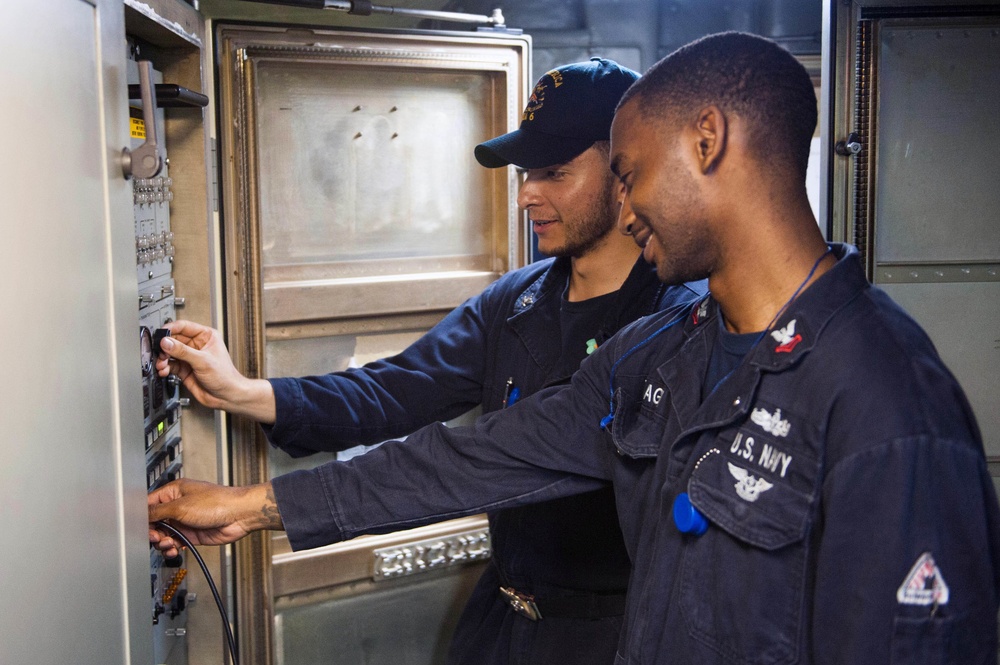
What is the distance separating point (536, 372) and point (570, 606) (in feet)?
1.54

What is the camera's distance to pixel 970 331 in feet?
7.32

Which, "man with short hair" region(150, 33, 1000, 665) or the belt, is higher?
"man with short hair" region(150, 33, 1000, 665)

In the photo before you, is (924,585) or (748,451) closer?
(924,585)

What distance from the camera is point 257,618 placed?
2.25 metres

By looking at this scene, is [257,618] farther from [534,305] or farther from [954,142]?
[954,142]

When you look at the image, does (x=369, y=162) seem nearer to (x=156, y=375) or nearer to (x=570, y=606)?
(x=156, y=375)

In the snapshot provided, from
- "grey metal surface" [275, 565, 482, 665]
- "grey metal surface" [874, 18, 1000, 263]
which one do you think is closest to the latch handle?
"grey metal surface" [275, 565, 482, 665]

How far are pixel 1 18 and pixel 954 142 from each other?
196 cm

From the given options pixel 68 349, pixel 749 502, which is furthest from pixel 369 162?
pixel 749 502

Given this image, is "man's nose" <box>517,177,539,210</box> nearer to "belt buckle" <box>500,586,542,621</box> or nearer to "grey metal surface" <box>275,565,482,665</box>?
"belt buckle" <box>500,586,542,621</box>

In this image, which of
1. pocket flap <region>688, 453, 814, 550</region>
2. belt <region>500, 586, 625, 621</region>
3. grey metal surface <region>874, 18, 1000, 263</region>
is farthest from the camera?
grey metal surface <region>874, 18, 1000, 263</region>

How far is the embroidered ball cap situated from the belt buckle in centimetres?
86

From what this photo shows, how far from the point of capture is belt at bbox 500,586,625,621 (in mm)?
1821

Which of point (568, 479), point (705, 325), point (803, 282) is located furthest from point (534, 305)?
point (803, 282)
